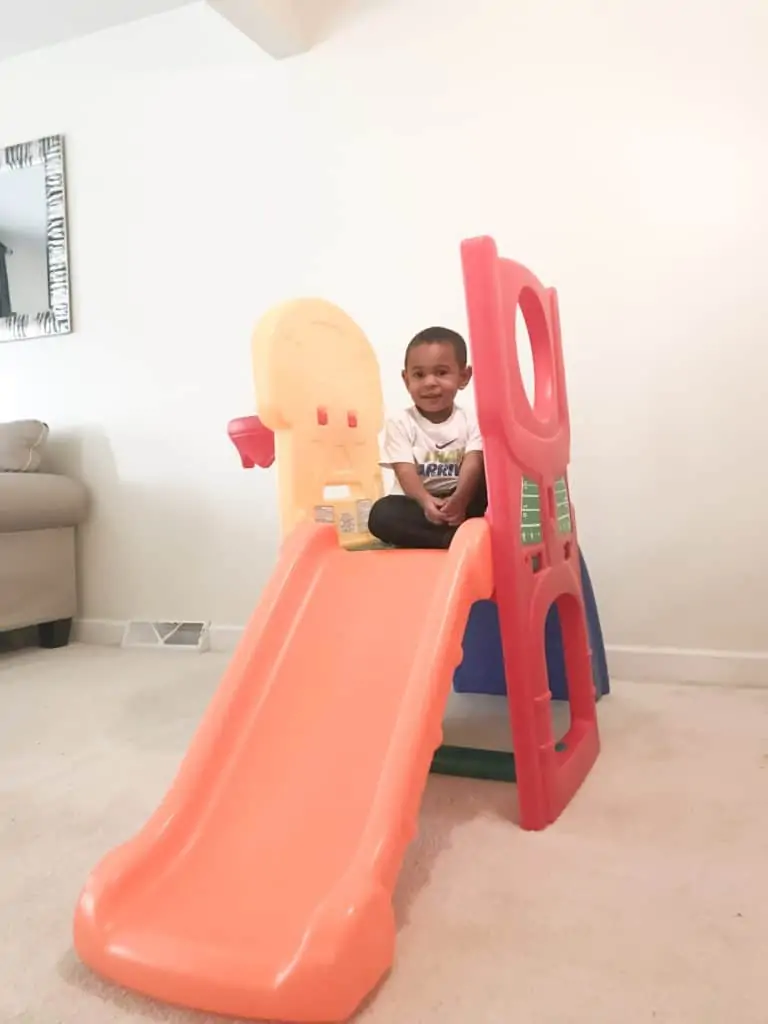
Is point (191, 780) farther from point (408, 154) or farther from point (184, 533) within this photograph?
point (408, 154)

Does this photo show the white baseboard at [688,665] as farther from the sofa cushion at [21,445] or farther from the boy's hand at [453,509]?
the sofa cushion at [21,445]

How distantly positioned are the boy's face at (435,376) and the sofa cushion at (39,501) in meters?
1.31

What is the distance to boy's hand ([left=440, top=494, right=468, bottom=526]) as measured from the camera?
126 cm

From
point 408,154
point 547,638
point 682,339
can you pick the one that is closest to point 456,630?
point 547,638

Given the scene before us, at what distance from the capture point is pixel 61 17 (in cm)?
234

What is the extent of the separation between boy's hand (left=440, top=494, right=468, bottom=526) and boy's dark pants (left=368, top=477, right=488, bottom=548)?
22 mm

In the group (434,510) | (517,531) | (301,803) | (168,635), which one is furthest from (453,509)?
(168,635)

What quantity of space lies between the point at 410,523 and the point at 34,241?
186 cm

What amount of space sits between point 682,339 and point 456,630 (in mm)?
1088

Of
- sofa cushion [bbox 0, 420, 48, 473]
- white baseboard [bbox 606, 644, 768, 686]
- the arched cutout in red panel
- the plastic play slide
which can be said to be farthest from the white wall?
the plastic play slide

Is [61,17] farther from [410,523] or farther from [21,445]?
[410,523]

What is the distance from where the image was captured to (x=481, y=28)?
76.2 inches

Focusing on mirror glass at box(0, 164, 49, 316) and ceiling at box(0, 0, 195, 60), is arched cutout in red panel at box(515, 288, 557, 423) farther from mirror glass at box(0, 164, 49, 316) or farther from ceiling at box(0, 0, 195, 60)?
mirror glass at box(0, 164, 49, 316)

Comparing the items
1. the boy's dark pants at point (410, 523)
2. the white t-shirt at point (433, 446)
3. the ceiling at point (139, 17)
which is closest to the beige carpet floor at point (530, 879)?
the boy's dark pants at point (410, 523)
